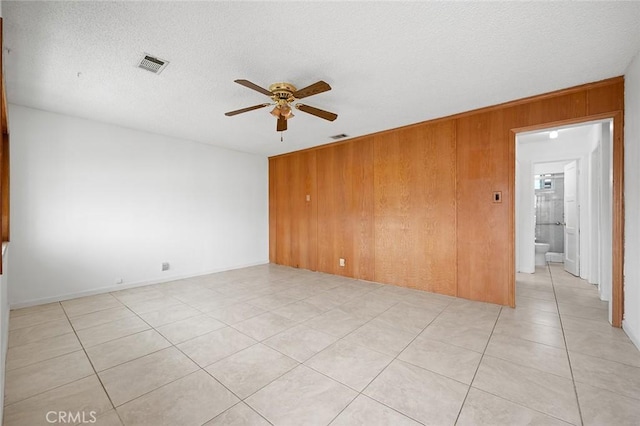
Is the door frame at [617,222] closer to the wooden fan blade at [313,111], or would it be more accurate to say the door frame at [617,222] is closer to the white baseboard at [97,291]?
the wooden fan blade at [313,111]

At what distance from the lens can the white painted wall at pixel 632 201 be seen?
8.03ft

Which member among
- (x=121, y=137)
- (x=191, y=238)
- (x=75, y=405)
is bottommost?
(x=75, y=405)

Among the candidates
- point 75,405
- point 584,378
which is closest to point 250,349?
point 75,405

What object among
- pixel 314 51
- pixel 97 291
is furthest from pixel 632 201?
pixel 97 291

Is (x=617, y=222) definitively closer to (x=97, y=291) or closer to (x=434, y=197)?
(x=434, y=197)

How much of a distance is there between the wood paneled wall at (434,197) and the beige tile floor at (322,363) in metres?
0.62

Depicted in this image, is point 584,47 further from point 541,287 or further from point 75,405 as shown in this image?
point 75,405

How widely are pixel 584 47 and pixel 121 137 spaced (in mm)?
5820

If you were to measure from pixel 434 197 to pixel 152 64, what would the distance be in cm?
382

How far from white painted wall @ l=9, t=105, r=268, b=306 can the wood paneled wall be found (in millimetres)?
1933

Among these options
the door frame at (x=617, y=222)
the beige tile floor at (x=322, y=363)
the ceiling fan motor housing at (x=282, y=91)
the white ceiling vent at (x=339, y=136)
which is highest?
the white ceiling vent at (x=339, y=136)

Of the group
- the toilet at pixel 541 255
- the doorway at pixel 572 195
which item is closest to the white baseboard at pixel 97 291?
the doorway at pixel 572 195

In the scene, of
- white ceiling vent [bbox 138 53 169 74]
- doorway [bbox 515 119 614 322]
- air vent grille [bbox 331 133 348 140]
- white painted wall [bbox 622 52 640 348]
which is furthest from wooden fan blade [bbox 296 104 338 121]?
doorway [bbox 515 119 614 322]

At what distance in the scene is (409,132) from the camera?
171 inches
